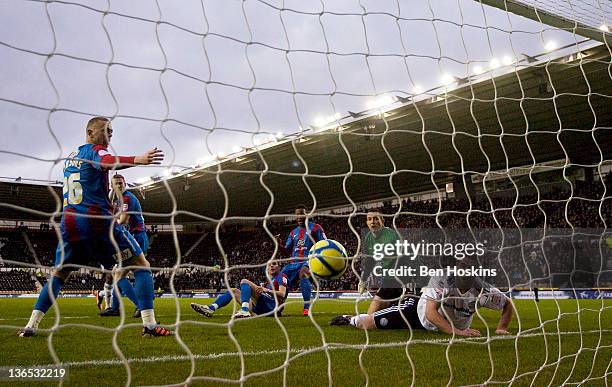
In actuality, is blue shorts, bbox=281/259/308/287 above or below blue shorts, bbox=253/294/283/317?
above

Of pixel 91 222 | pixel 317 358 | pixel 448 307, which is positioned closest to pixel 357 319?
pixel 448 307

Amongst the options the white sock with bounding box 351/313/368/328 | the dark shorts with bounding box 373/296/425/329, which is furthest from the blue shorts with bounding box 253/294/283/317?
the dark shorts with bounding box 373/296/425/329

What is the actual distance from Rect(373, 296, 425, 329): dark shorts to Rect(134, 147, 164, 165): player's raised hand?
314 centimetres

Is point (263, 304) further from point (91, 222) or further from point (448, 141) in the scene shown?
point (448, 141)

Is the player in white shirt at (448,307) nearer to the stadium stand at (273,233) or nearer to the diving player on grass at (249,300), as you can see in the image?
the diving player on grass at (249,300)

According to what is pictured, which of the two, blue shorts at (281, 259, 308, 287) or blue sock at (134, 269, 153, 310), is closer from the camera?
blue sock at (134, 269, 153, 310)

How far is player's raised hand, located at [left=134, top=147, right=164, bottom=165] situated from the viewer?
2654 mm

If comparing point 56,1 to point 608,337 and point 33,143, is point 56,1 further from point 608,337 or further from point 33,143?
point 608,337

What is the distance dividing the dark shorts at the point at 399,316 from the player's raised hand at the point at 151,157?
3140 millimetres

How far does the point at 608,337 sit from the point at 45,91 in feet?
16.3

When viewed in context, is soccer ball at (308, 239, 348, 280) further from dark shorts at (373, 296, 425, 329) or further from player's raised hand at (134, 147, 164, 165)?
player's raised hand at (134, 147, 164, 165)

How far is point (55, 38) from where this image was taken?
200 cm

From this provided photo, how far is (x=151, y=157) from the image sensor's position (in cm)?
271

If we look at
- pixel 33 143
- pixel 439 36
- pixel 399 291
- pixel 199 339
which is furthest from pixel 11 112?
pixel 399 291
